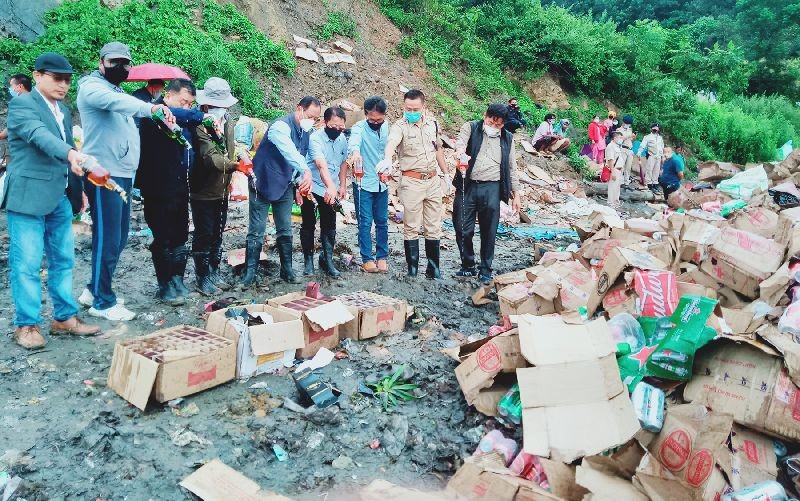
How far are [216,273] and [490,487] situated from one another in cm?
327

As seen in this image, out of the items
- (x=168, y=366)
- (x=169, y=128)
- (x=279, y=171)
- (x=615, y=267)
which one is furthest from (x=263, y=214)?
(x=615, y=267)

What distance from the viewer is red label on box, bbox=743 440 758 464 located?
7.97ft

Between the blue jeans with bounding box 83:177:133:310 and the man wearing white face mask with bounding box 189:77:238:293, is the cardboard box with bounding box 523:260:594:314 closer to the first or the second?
the man wearing white face mask with bounding box 189:77:238:293

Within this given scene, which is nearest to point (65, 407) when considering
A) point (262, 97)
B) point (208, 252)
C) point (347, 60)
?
point (208, 252)

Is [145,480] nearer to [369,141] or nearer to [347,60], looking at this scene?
[369,141]

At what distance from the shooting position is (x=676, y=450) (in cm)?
241

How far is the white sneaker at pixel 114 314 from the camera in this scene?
12.8ft

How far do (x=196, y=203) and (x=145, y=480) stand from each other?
2539 millimetres

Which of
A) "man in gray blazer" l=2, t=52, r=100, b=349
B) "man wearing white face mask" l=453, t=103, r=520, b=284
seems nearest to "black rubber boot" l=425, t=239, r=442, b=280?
"man wearing white face mask" l=453, t=103, r=520, b=284

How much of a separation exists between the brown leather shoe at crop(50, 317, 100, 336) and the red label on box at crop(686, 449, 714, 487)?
11.5ft

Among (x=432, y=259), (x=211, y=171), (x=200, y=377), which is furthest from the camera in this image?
(x=432, y=259)

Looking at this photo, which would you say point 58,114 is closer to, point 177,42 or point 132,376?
point 132,376

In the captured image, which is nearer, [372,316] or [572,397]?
[572,397]

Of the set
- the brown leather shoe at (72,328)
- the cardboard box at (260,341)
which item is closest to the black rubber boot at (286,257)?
the cardboard box at (260,341)
